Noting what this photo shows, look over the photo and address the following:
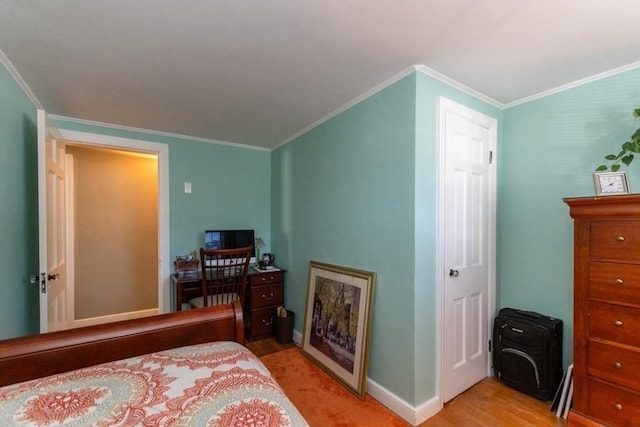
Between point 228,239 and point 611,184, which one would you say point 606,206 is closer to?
point 611,184

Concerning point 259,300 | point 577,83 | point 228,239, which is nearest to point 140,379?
point 259,300

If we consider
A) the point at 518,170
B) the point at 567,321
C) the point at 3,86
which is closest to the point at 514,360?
the point at 567,321

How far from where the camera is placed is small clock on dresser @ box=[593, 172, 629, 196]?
5.17 feet

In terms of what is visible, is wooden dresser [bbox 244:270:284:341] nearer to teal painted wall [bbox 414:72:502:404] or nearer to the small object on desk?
the small object on desk

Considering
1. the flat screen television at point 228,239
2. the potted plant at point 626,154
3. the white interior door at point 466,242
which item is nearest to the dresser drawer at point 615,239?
the potted plant at point 626,154

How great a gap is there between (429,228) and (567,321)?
4.21 feet

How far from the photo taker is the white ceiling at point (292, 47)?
4.22 feet

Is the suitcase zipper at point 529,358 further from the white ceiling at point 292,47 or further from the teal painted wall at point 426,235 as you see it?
the white ceiling at point 292,47

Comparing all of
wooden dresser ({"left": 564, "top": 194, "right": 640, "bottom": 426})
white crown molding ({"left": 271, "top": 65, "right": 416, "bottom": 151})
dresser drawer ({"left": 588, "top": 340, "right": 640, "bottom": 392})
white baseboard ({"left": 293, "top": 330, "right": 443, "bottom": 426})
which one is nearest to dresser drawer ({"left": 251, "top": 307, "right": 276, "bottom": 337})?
white baseboard ({"left": 293, "top": 330, "right": 443, "bottom": 426})

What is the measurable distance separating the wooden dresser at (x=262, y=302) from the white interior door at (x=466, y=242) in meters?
1.91

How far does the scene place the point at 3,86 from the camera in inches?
66.4

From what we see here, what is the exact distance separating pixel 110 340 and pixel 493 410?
2.39m

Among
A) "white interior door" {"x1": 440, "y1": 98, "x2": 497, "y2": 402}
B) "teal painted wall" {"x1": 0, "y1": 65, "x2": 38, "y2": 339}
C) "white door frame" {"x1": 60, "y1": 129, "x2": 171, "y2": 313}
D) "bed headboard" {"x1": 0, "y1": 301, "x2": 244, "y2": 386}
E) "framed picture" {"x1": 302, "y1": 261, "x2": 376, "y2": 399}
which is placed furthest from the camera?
"white door frame" {"x1": 60, "y1": 129, "x2": 171, "y2": 313}

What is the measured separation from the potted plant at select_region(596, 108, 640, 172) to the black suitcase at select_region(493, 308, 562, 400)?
1113 mm
